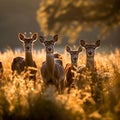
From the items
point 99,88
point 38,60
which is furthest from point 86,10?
point 38,60

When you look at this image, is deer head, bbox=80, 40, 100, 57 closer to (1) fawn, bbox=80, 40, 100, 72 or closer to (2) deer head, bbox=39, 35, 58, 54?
(1) fawn, bbox=80, 40, 100, 72

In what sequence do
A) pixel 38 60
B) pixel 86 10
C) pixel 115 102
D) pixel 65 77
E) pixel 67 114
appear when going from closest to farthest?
pixel 67 114, pixel 115 102, pixel 86 10, pixel 65 77, pixel 38 60

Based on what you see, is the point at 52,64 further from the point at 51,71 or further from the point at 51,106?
the point at 51,106

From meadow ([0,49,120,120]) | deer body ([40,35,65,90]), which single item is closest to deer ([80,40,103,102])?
deer body ([40,35,65,90])

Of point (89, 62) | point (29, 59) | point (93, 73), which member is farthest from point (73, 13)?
point (29, 59)

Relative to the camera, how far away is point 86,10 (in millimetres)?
13031

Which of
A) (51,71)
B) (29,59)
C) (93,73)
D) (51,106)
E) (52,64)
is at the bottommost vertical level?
(51,106)

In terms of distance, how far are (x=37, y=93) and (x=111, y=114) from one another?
151cm

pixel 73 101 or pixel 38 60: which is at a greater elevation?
pixel 38 60

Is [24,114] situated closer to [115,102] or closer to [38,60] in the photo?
[115,102]

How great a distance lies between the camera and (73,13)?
Answer: 1297 cm

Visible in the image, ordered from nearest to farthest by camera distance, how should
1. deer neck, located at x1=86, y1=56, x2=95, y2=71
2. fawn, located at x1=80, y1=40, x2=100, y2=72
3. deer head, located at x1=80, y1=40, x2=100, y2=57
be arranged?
deer neck, located at x1=86, y1=56, x2=95, y2=71
fawn, located at x1=80, y1=40, x2=100, y2=72
deer head, located at x1=80, y1=40, x2=100, y2=57

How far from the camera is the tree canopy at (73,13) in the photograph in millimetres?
12898

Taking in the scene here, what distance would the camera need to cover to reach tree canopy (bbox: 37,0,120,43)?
12898 millimetres
